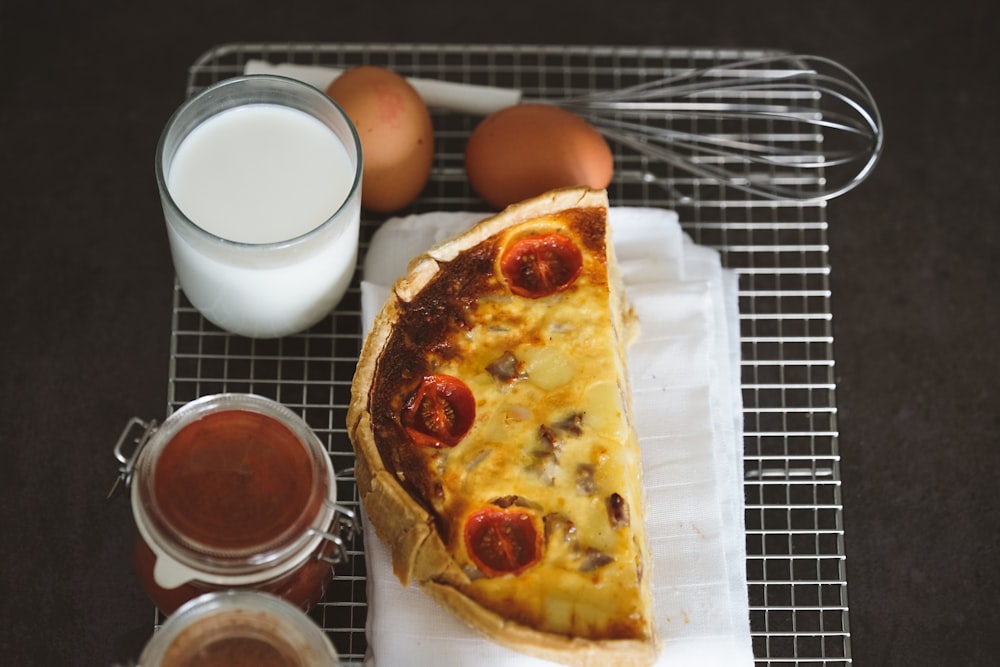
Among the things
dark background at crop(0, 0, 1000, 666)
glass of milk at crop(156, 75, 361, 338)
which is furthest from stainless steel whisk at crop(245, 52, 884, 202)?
glass of milk at crop(156, 75, 361, 338)

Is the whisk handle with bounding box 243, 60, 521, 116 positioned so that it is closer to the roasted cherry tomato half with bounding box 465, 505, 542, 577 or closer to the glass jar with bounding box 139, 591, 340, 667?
the roasted cherry tomato half with bounding box 465, 505, 542, 577

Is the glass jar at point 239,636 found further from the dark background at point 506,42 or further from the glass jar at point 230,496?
the dark background at point 506,42

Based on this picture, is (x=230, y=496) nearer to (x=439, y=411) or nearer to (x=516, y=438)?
(x=439, y=411)

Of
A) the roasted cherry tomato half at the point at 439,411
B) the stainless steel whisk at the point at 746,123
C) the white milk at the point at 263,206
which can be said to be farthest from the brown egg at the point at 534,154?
the roasted cherry tomato half at the point at 439,411

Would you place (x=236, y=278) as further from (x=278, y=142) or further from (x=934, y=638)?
(x=934, y=638)

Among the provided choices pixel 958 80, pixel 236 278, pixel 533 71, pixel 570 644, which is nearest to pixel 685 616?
pixel 570 644

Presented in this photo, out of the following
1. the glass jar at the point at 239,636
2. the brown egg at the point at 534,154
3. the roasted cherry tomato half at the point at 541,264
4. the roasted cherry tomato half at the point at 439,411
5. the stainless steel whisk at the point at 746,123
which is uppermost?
the stainless steel whisk at the point at 746,123
